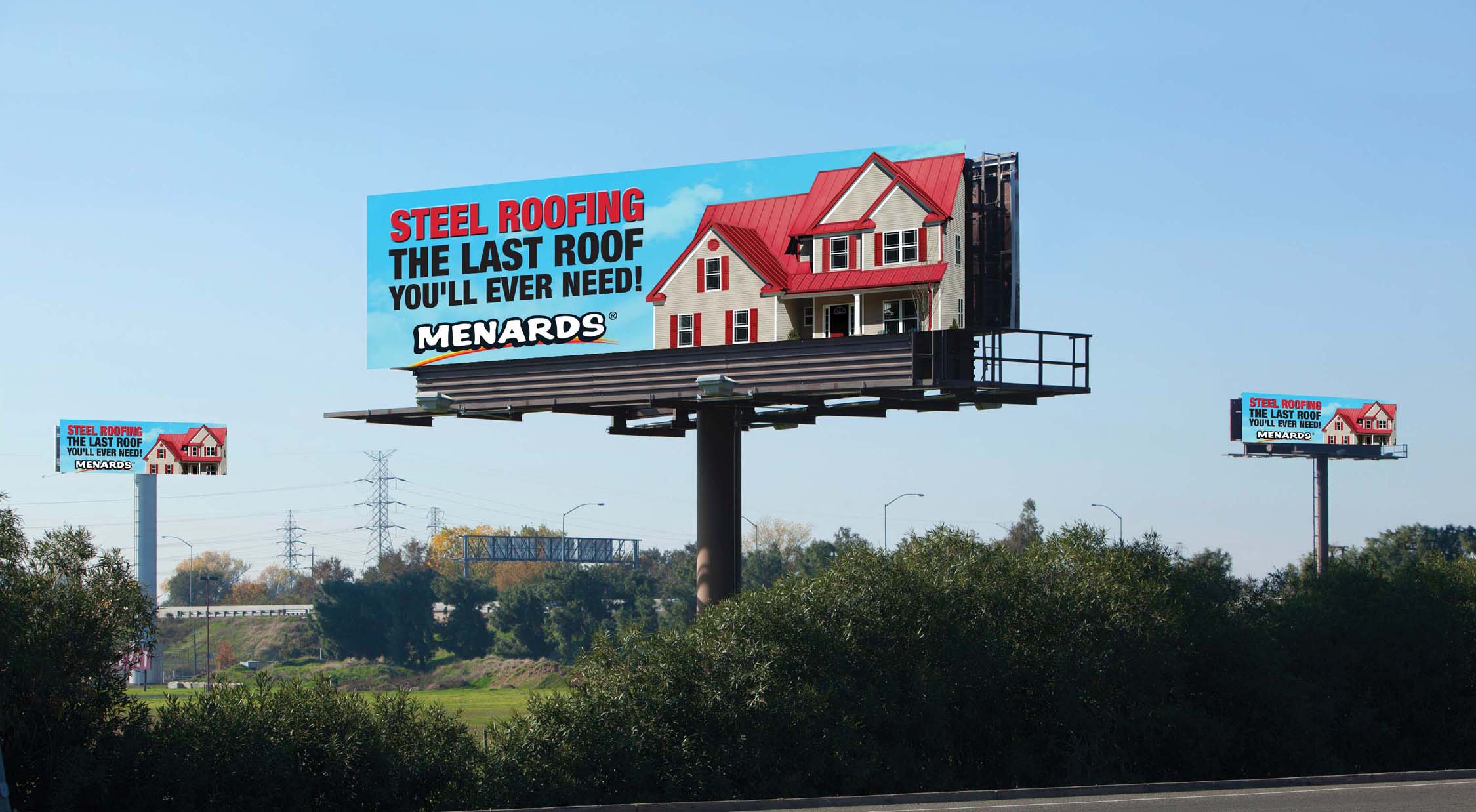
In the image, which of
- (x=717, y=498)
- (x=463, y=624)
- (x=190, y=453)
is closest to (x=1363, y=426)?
(x=463, y=624)

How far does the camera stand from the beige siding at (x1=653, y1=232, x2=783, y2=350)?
38094mm

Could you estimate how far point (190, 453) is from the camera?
5054 inches

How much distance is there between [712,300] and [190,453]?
Result: 100.0 metres

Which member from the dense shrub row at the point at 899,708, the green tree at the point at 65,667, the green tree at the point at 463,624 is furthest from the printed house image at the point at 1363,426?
the green tree at the point at 65,667

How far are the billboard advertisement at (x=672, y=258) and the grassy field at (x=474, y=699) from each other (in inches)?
1376

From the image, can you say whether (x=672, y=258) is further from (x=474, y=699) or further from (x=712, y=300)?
(x=474, y=699)

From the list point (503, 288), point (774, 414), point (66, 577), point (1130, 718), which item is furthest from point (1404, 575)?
point (66, 577)

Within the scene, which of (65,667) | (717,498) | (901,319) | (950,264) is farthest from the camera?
(717,498)

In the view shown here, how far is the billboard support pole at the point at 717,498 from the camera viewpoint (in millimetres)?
40219

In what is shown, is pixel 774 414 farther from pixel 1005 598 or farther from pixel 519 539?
pixel 519 539

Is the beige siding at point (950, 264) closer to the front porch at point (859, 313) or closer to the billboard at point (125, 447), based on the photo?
the front porch at point (859, 313)

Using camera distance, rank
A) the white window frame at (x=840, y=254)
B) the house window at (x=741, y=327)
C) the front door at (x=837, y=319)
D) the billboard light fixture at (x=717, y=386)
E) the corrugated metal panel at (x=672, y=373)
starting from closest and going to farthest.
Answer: the corrugated metal panel at (x=672, y=373), the white window frame at (x=840, y=254), the billboard light fixture at (x=717, y=386), the front door at (x=837, y=319), the house window at (x=741, y=327)

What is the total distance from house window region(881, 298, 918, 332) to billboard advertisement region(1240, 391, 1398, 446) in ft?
316

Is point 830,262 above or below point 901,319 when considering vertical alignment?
above
